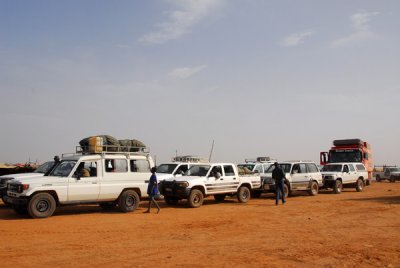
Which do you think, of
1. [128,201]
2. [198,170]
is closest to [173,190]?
[198,170]

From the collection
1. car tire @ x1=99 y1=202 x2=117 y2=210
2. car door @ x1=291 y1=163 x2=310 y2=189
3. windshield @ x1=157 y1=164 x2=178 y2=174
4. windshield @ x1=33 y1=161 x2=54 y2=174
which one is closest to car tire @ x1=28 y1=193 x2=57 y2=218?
car tire @ x1=99 y1=202 x2=117 y2=210

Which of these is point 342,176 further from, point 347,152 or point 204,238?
point 204,238

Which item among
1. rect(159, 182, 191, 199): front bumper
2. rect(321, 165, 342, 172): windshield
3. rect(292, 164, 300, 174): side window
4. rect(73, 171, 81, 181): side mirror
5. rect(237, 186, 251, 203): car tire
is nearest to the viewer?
rect(73, 171, 81, 181): side mirror

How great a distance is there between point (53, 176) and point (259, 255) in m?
8.20

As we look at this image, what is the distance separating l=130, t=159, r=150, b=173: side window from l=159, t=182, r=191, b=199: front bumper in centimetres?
154

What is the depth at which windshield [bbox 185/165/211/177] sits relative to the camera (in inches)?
685

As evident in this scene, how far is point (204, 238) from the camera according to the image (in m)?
9.73

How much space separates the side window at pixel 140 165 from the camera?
49.8 feet

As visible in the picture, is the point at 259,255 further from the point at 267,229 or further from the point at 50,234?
the point at 50,234

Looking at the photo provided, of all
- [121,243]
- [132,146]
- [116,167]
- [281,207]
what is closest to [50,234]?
[121,243]

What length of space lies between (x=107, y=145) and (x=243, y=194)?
6.79 m

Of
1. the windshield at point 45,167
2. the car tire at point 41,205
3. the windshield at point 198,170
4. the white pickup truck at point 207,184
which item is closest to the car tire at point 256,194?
the white pickup truck at point 207,184

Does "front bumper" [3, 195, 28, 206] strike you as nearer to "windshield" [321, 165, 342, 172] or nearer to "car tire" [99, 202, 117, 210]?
"car tire" [99, 202, 117, 210]

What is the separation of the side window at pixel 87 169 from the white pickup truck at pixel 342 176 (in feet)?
48.3
